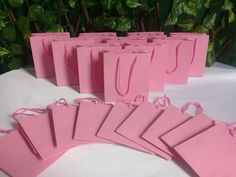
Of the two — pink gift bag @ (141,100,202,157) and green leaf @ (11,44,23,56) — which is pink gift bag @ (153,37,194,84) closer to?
pink gift bag @ (141,100,202,157)

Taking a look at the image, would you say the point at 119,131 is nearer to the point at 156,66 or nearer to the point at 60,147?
the point at 60,147

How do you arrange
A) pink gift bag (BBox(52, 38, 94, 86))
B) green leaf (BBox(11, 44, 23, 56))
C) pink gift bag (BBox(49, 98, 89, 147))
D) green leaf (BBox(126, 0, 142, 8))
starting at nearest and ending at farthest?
pink gift bag (BBox(49, 98, 89, 147))
pink gift bag (BBox(52, 38, 94, 86))
green leaf (BBox(126, 0, 142, 8))
green leaf (BBox(11, 44, 23, 56))

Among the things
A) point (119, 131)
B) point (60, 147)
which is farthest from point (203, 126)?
point (60, 147)

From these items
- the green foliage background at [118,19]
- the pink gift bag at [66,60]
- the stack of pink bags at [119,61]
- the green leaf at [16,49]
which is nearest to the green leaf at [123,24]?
the green foliage background at [118,19]

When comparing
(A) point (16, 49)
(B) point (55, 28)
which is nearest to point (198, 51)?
(B) point (55, 28)

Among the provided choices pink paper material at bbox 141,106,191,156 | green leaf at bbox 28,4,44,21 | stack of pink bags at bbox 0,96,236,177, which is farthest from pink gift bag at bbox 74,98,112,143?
green leaf at bbox 28,4,44,21

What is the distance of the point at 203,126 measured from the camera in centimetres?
84

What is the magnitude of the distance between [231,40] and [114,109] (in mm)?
775

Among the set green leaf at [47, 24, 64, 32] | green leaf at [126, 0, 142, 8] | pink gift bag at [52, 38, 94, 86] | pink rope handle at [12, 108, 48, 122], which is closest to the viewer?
pink rope handle at [12, 108, 48, 122]

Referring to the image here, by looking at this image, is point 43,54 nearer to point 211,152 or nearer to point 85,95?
point 85,95

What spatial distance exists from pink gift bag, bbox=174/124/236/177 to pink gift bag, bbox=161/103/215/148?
0.07 feet

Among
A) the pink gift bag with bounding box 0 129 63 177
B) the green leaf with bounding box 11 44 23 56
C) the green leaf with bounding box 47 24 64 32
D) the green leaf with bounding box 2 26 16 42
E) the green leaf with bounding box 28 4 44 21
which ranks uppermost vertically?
the green leaf with bounding box 28 4 44 21

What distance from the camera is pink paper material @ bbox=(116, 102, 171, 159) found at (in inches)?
30.9

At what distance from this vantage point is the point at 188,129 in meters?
0.82
